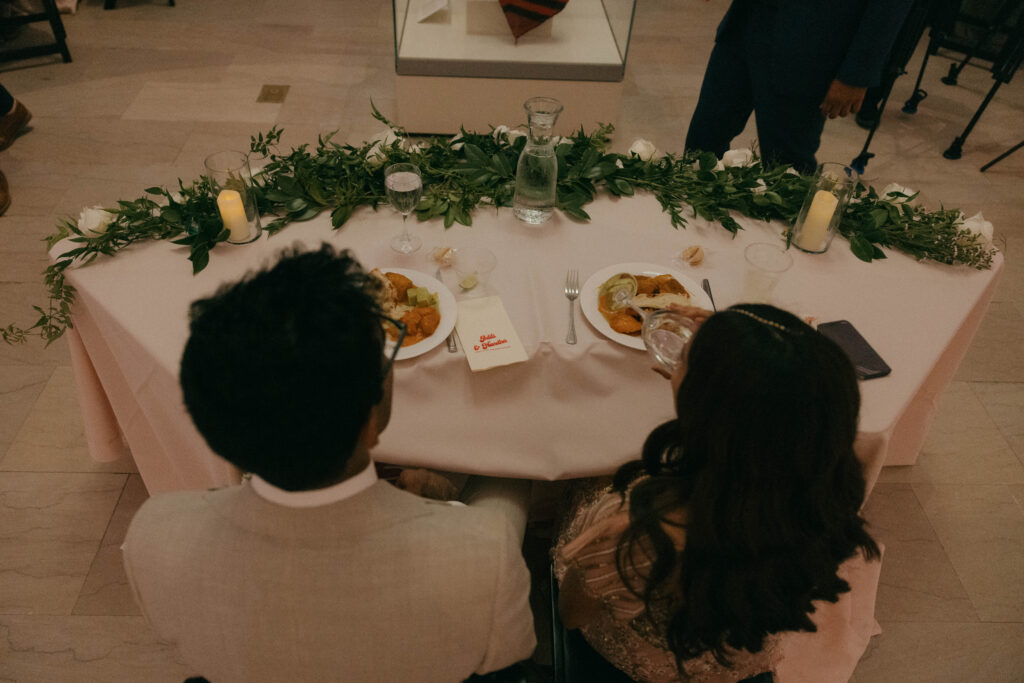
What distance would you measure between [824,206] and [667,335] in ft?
1.88

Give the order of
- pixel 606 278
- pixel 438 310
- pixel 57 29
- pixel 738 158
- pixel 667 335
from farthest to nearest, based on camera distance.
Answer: pixel 57 29 < pixel 738 158 < pixel 606 278 < pixel 438 310 < pixel 667 335

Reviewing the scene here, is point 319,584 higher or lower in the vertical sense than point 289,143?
higher

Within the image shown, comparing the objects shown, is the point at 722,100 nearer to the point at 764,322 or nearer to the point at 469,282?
the point at 469,282

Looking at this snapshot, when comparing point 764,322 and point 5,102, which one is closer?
point 764,322

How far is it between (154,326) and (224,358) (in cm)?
76

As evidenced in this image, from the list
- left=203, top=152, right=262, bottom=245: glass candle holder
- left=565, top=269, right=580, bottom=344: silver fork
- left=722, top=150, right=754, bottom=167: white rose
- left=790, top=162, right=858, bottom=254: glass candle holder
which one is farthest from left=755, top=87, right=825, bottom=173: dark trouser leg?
left=203, top=152, right=262, bottom=245: glass candle holder

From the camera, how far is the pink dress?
955 millimetres

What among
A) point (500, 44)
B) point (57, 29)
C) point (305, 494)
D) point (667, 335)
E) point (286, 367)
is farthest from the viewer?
point (57, 29)

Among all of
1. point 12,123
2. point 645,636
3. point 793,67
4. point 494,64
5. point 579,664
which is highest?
point 793,67

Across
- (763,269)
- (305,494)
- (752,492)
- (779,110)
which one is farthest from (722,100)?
(305,494)

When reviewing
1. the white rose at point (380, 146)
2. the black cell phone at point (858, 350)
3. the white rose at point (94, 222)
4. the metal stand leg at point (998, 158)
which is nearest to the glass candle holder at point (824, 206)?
the black cell phone at point (858, 350)

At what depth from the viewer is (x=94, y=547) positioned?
1762 mm

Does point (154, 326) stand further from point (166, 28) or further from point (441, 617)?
point (166, 28)

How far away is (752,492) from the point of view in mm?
822
